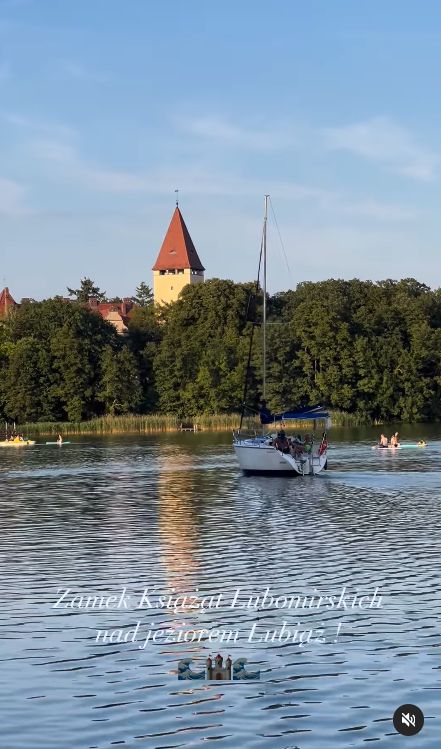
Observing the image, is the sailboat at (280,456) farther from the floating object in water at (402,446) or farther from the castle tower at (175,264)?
the castle tower at (175,264)

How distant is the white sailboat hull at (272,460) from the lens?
2226 inches

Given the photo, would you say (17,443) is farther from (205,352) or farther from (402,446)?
(205,352)

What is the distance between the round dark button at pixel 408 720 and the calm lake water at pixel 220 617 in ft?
0.39

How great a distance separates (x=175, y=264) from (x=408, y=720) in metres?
174

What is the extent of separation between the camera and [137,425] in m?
115

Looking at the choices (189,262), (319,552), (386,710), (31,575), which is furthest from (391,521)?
(189,262)

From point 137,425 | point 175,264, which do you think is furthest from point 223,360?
point 175,264

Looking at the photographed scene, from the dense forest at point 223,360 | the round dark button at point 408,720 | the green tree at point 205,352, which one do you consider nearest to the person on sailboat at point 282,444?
the round dark button at point 408,720

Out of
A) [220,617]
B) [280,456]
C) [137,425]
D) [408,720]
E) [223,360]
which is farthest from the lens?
[223,360]

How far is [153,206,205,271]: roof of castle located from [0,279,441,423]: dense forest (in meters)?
49.4

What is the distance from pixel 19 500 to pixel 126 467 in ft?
59.9

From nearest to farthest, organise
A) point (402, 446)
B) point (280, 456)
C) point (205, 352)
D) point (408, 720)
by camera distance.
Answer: point (408, 720), point (280, 456), point (402, 446), point (205, 352)

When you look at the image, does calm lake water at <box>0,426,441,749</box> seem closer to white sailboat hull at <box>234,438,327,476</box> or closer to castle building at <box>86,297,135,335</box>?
white sailboat hull at <box>234,438,327,476</box>

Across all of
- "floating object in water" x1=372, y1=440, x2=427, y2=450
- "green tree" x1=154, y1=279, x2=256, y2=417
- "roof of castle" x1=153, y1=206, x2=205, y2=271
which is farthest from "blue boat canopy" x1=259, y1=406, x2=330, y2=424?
"roof of castle" x1=153, y1=206, x2=205, y2=271
